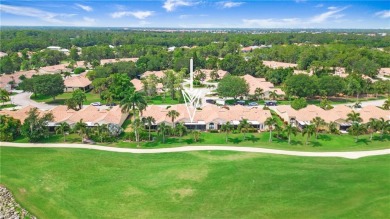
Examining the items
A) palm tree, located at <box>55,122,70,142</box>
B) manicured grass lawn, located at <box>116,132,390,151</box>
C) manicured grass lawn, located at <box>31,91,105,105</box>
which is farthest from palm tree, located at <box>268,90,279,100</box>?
palm tree, located at <box>55,122,70,142</box>

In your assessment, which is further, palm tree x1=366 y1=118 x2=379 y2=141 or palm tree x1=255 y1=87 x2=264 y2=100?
palm tree x1=255 y1=87 x2=264 y2=100

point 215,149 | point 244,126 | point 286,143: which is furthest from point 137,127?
point 286,143

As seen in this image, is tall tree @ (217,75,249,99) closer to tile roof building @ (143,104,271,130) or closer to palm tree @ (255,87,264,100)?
palm tree @ (255,87,264,100)

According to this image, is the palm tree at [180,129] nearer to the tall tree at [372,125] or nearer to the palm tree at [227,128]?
the palm tree at [227,128]

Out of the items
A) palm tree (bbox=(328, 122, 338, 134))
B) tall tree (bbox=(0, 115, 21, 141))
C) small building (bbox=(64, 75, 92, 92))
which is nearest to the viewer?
tall tree (bbox=(0, 115, 21, 141))

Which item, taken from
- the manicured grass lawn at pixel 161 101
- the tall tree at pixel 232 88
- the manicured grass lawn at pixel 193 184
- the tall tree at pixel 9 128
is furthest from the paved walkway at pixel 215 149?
the tall tree at pixel 232 88

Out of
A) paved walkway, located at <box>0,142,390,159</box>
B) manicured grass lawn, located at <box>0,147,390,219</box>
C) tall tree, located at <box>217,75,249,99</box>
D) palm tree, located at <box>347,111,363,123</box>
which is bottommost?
manicured grass lawn, located at <box>0,147,390,219</box>

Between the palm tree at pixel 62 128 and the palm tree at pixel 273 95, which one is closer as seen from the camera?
the palm tree at pixel 62 128

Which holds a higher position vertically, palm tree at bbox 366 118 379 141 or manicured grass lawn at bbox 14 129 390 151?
palm tree at bbox 366 118 379 141

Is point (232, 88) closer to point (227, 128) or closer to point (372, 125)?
point (227, 128)
